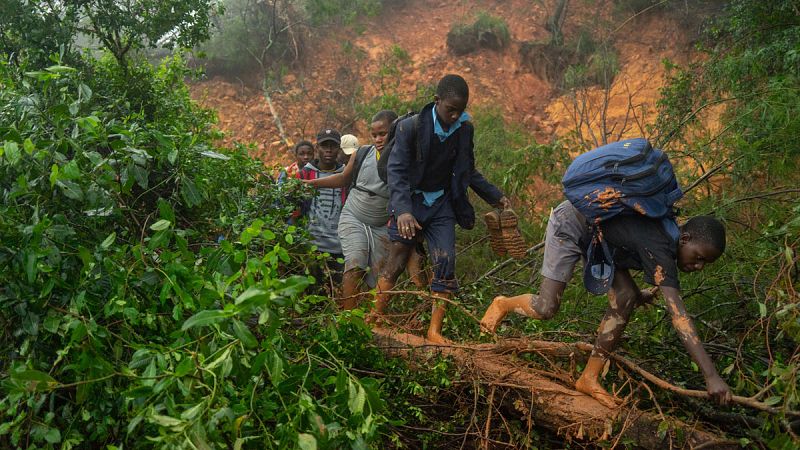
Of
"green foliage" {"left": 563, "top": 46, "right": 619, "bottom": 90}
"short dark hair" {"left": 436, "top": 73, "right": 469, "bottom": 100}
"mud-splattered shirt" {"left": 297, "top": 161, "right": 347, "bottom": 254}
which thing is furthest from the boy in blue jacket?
"green foliage" {"left": 563, "top": 46, "right": 619, "bottom": 90}

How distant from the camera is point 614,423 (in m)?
3.39

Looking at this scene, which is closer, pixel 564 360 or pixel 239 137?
pixel 564 360

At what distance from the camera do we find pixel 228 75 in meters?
16.4

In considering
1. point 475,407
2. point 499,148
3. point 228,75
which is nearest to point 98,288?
point 475,407

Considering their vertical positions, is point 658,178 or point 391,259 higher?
point 658,178

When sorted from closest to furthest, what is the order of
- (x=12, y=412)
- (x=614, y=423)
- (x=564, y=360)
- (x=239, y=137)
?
1. (x=12, y=412)
2. (x=614, y=423)
3. (x=564, y=360)
4. (x=239, y=137)

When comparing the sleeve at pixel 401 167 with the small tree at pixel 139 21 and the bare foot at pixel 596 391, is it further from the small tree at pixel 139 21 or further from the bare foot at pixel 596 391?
the small tree at pixel 139 21

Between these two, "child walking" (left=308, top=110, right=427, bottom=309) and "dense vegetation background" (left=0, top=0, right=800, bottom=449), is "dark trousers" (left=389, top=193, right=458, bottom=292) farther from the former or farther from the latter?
"child walking" (left=308, top=110, right=427, bottom=309)

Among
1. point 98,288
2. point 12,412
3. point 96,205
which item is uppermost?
point 96,205

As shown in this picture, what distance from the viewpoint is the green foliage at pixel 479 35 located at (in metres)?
15.7

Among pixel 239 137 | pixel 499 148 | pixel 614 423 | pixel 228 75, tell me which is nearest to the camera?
pixel 614 423

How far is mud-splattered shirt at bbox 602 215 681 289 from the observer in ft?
11.0

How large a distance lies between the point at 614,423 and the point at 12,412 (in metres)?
2.57

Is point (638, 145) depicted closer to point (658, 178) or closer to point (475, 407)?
point (658, 178)
